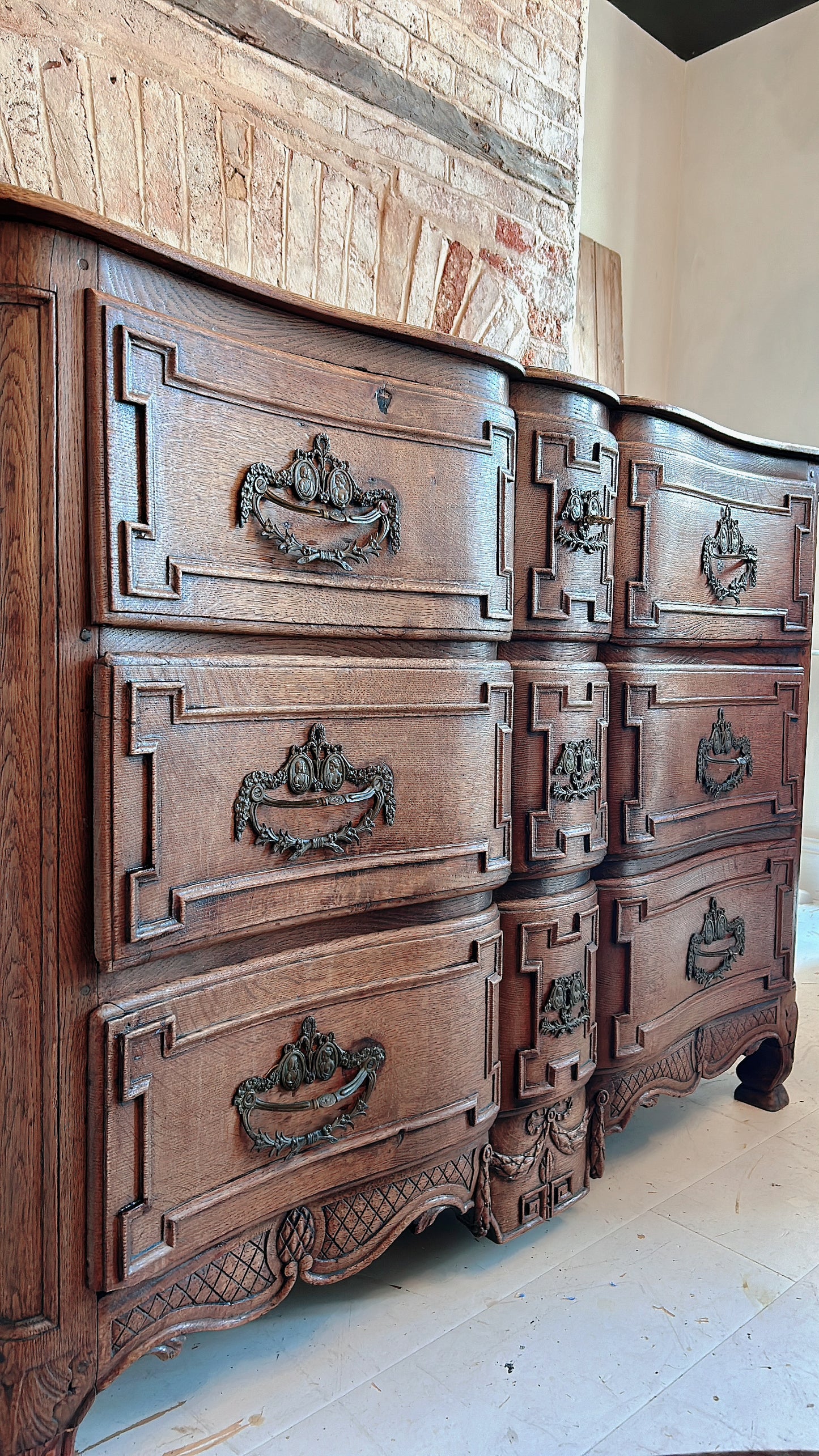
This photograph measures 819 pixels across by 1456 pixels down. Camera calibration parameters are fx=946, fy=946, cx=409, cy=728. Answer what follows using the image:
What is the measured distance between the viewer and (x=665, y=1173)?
1.64 m

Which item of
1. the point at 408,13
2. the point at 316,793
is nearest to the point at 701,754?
the point at 316,793

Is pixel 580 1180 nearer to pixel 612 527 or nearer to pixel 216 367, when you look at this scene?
pixel 612 527

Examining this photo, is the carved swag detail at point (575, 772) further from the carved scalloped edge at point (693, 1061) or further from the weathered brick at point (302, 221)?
the weathered brick at point (302, 221)

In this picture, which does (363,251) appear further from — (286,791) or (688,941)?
(688,941)

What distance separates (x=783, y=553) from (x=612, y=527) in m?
0.48

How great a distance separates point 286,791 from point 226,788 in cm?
8

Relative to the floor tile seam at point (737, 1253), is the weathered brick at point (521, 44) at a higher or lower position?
higher

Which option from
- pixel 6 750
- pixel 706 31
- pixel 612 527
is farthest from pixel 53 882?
pixel 706 31

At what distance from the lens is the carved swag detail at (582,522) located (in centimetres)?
127

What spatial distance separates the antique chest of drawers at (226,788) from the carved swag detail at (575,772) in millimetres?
125

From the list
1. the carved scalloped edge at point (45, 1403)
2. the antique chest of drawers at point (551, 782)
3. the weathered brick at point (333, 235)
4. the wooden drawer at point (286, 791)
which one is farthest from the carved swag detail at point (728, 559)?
the carved scalloped edge at point (45, 1403)

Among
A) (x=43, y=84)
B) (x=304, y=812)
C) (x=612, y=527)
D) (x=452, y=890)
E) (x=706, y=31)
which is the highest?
(x=706, y=31)

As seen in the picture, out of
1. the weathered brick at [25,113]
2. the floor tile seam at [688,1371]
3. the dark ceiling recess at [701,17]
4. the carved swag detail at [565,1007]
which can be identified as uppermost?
the dark ceiling recess at [701,17]

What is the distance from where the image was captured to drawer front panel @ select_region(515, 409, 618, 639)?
4.09 feet
